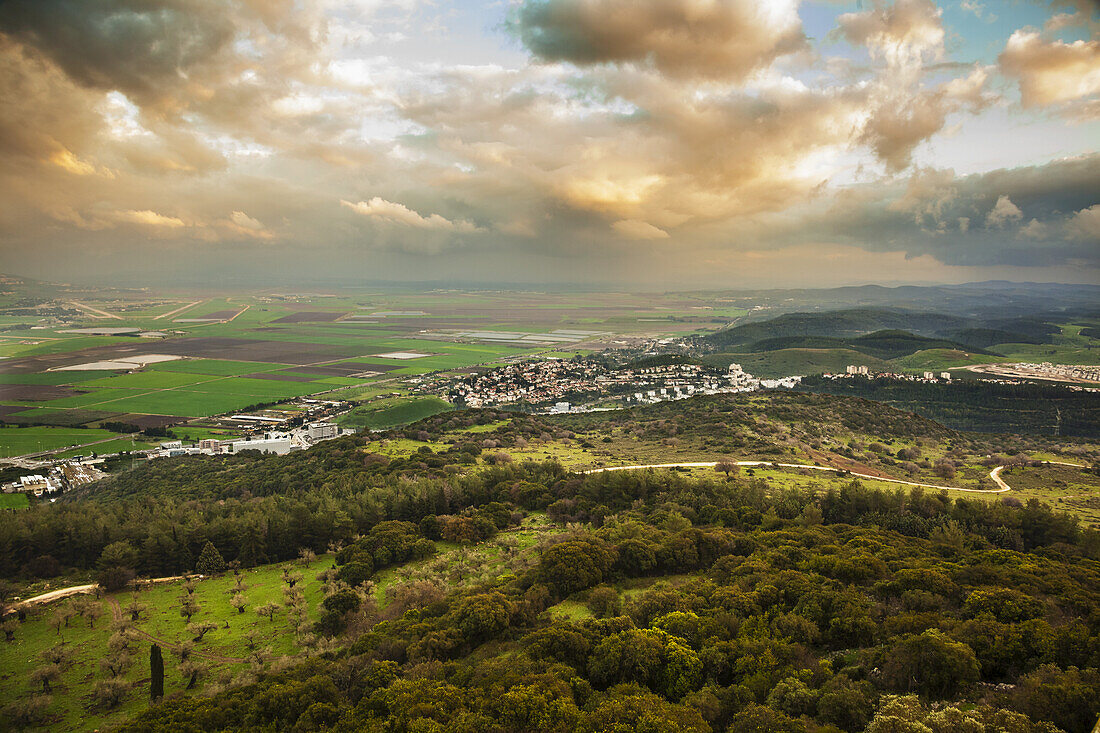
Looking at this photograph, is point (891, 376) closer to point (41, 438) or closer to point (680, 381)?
point (680, 381)

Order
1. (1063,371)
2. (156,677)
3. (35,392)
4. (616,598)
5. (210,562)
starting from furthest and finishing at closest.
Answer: (1063,371) < (35,392) < (210,562) < (616,598) < (156,677)

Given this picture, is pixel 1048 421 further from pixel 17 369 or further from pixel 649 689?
pixel 17 369

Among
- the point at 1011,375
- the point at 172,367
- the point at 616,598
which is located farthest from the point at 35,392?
the point at 1011,375

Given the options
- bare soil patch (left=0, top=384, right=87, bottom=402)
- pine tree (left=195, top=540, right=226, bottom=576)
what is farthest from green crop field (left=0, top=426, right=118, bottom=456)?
pine tree (left=195, top=540, right=226, bottom=576)

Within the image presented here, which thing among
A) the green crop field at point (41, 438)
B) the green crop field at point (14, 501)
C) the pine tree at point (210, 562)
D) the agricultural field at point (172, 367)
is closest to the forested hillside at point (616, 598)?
the pine tree at point (210, 562)

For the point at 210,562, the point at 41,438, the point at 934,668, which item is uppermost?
the point at 41,438

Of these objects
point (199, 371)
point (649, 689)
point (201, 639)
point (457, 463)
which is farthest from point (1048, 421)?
point (199, 371)
